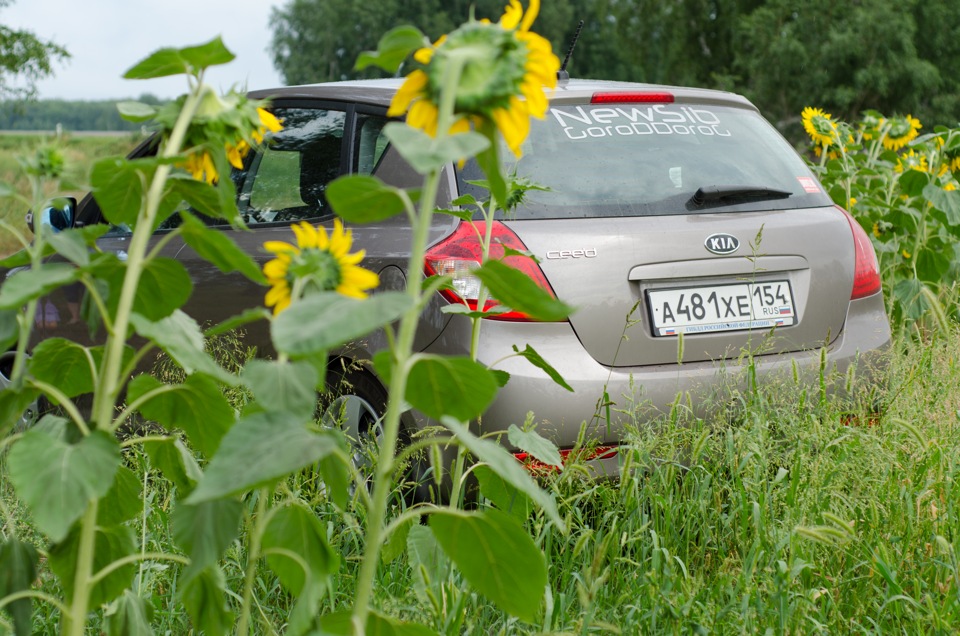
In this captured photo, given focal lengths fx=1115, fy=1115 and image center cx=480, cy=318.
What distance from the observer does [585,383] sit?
10.2ft

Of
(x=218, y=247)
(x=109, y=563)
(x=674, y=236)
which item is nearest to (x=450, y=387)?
(x=218, y=247)

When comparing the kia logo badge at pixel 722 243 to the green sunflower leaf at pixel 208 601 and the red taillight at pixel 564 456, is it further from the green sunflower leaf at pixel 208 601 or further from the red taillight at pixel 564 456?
the green sunflower leaf at pixel 208 601

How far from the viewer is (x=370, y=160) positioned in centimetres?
377

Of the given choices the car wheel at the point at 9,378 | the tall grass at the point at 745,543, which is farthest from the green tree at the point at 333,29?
the tall grass at the point at 745,543

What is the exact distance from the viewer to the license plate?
3.26 m

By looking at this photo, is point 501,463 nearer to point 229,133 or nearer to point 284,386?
point 284,386

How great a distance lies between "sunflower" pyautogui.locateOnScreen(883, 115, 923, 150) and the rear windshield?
140 inches

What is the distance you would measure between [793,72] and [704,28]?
5613 mm

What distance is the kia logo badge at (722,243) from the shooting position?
3.37 m

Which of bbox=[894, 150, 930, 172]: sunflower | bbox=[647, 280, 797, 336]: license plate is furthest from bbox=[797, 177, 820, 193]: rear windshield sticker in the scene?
bbox=[894, 150, 930, 172]: sunflower

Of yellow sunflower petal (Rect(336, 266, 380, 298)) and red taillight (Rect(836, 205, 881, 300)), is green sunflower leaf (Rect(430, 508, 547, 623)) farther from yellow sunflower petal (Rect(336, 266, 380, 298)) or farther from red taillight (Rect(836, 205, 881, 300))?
red taillight (Rect(836, 205, 881, 300))

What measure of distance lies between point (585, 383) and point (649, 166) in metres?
0.80

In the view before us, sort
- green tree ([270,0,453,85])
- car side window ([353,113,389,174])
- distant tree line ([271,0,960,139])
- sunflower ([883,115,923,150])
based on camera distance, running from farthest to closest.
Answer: green tree ([270,0,453,85]) → distant tree line ([271,0,960,139]) → sunflower ([883,115,923,150]) → car side window ([353,113,389,174])

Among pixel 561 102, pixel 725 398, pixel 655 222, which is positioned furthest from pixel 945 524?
pixel 561 102
